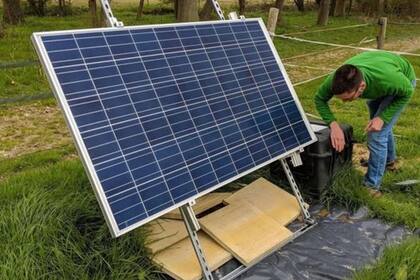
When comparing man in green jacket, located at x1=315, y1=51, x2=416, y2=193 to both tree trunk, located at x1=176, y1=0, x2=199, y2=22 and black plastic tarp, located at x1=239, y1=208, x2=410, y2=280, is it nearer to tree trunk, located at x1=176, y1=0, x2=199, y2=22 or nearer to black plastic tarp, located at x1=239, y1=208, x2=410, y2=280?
black plastic tarp, located at x1=239, y1=208, x2=410, y2=280

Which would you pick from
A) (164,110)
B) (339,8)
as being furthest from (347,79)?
(339,8)

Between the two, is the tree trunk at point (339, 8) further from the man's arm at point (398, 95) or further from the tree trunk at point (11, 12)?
the man's arm at point (398, 95)

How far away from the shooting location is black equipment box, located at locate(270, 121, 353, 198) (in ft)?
15.3

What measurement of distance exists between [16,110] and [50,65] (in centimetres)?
555

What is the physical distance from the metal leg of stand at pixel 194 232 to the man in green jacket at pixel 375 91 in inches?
70.7

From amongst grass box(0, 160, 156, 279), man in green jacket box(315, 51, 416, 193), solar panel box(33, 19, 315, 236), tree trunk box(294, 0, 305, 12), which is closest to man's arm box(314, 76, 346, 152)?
man in green jacket box(315, 51, 416, 193)

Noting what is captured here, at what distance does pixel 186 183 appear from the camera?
3371mm

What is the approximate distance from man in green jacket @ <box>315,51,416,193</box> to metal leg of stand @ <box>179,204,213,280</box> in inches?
70.7

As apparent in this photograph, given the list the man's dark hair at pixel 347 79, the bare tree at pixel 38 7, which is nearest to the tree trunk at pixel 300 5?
the bare tree at pixel 38 7

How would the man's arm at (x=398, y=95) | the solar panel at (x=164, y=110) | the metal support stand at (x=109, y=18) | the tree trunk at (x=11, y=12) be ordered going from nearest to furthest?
the solar panel at (x=164, y=110), the metal support stand at (x=109, y=18), the man's arm at (x=398, y=95), the tree trunk at (x=11, y=12)

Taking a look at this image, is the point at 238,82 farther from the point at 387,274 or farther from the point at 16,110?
the point at 16,110

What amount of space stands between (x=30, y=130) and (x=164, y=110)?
4.35 m

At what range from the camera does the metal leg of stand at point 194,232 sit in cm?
340

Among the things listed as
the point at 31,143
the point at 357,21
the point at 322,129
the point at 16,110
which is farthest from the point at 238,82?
the point at 357,21
